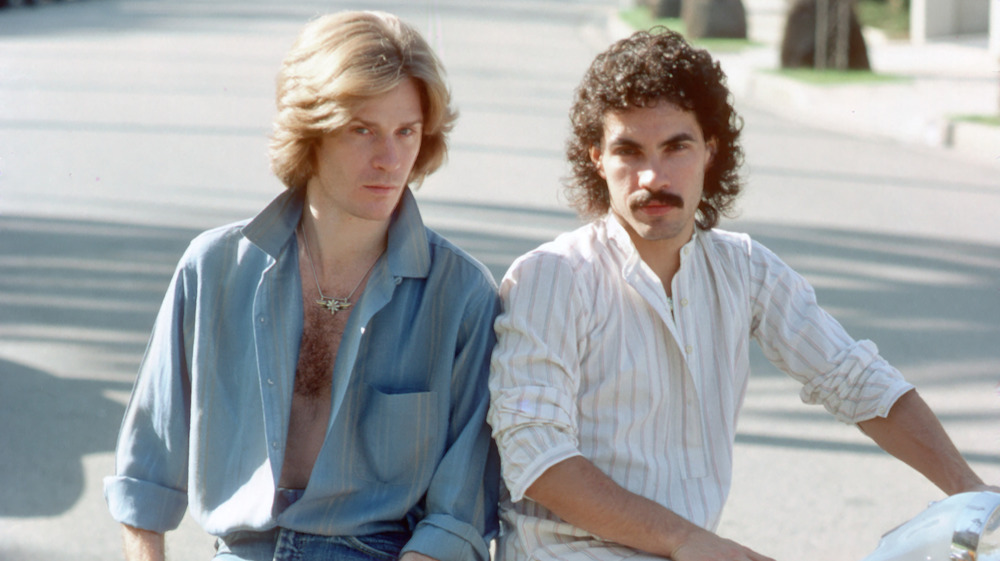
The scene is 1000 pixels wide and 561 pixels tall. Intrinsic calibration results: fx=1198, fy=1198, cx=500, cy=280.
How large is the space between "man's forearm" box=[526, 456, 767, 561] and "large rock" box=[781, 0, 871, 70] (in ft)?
51.0

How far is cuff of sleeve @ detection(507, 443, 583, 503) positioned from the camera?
223cm

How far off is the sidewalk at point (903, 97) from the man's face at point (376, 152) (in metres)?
6.38

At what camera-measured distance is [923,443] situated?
2.45 metres

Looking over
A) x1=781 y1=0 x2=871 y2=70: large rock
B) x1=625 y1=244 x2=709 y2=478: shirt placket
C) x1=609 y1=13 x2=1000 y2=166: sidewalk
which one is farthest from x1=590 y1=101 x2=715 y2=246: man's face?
x1=781 y1=0 x2=871 y2=70: large rock

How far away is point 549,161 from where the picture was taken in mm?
10273

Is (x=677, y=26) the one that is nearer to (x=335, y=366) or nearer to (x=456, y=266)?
(x=456, y=266)

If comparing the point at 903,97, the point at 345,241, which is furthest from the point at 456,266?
the point at 903,97

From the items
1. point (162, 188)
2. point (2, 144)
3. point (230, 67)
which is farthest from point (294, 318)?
point (230, 67)

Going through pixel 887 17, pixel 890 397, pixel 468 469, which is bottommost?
pixel 468 469

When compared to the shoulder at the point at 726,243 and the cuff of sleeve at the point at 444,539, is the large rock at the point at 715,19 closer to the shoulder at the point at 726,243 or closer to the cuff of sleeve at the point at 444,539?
the shoulder at the point at 726,243

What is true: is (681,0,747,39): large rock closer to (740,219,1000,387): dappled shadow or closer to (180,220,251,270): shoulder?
(740,219,1000,387): dappled shadow

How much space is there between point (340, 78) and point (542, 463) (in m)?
0.87

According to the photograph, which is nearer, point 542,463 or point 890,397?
point 542,463

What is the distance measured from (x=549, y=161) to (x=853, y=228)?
311cm
